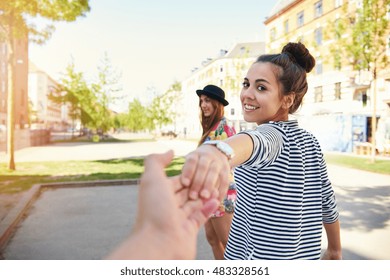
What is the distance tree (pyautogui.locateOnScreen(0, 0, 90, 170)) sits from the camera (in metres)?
5.32

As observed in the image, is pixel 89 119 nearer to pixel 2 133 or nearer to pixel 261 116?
pixel 2 133

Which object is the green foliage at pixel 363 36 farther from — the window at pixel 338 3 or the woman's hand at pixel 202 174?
the woman's hand at pixel 202 174

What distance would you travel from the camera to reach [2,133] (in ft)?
22.5

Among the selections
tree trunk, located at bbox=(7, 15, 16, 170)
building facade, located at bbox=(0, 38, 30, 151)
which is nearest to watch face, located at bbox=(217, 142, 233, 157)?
building facade, located at bbox=(0, 38, 30, 151)

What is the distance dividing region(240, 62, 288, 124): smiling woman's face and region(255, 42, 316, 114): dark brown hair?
23mm

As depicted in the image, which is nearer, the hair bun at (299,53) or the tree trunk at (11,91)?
the hair bun at (299,53)

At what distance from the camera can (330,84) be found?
882 centimetres

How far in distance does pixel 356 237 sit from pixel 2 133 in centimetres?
698

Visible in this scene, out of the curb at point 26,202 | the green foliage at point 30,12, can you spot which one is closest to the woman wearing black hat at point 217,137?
the curb at point 26,202

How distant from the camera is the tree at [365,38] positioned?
19.9ft

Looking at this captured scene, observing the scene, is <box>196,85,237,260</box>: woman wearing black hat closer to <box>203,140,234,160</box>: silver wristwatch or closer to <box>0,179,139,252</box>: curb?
<box>203,140,234,160</box>: silver wristwatch

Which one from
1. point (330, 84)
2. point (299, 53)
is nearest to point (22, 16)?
point (299, 53)

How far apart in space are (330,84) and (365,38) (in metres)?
2.28

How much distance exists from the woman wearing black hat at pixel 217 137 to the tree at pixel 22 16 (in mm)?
3649
